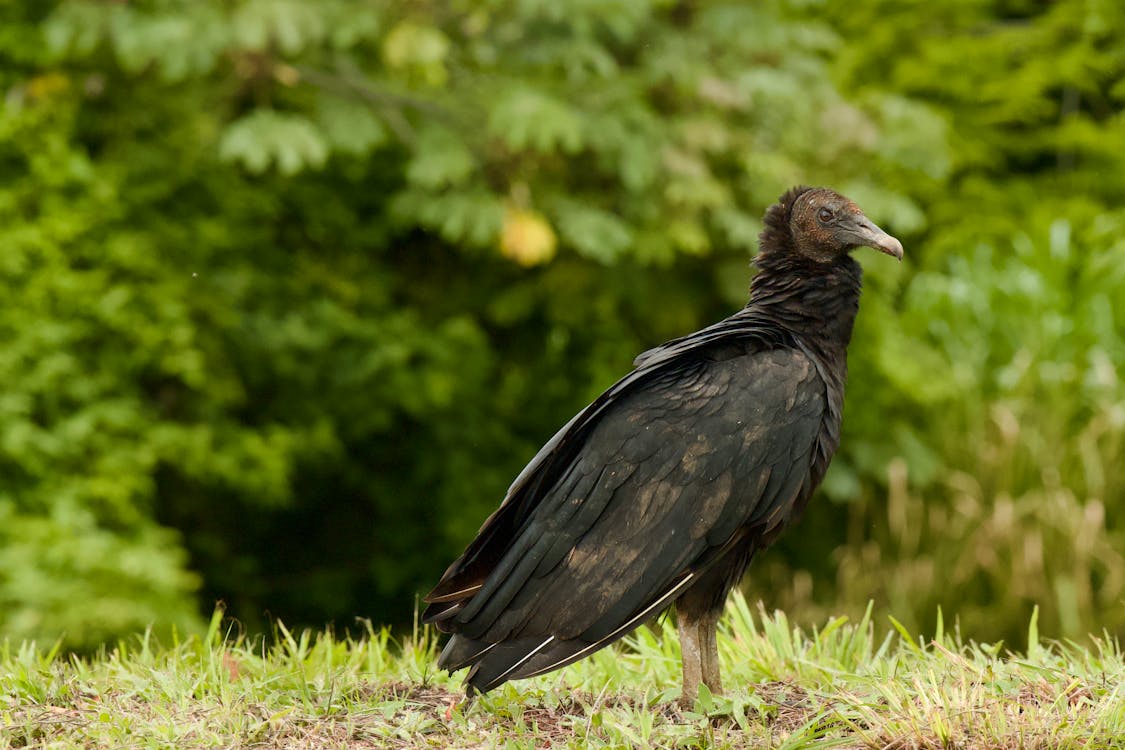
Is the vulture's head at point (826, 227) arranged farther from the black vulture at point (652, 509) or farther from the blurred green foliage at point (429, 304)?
the blurred green foliage at point (429, 304)

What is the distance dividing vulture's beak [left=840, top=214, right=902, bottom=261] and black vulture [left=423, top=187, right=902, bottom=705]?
0.33 metres

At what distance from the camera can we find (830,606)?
7.02 meters

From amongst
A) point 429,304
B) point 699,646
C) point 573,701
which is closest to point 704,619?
point 699,646

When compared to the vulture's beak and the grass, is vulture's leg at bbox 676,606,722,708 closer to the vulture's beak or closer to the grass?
the grass

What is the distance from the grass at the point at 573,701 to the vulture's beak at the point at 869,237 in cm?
94

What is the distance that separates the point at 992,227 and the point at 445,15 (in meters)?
4.28

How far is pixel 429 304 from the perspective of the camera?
7.31m

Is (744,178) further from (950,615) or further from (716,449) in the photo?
(716,449)

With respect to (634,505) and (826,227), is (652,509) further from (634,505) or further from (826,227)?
(826,227)

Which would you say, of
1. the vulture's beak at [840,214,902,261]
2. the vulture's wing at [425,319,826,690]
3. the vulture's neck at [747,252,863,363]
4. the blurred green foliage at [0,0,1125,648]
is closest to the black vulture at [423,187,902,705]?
the vulture's wing at [425,319,826,690]

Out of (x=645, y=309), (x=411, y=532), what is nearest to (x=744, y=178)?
(x=645, y=309)

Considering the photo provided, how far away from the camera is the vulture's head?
319 centimetres

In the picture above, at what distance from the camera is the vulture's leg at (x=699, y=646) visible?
9.62ft

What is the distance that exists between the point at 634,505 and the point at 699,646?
408mm
